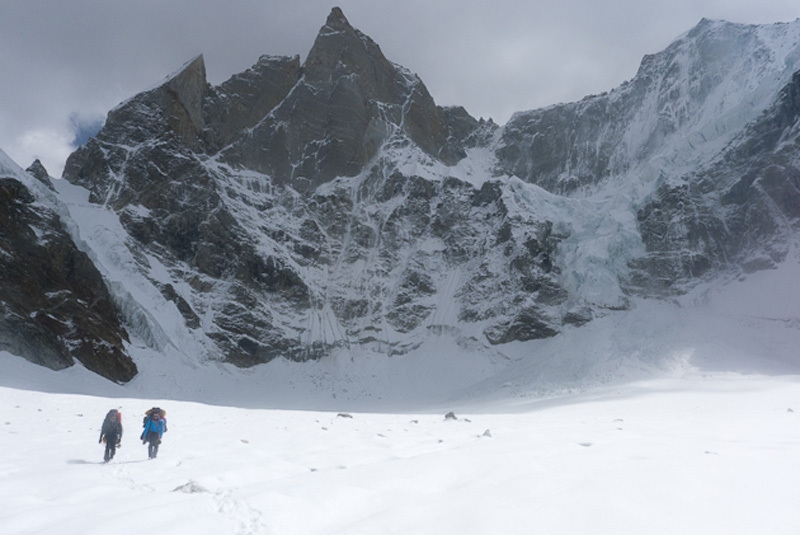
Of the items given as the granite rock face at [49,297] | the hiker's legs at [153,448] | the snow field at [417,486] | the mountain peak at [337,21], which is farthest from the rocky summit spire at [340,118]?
the snow field at [417,486]

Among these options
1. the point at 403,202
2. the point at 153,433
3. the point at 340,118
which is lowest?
the point at 153,433

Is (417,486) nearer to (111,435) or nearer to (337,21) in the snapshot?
(111,435)

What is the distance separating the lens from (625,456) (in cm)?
855

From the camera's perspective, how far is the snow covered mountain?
76.5 m

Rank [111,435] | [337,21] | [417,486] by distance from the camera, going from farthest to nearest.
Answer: [337,21] → [111,435] → [417,486]

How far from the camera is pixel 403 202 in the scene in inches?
4008

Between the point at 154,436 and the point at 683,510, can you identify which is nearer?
the point at 683,510

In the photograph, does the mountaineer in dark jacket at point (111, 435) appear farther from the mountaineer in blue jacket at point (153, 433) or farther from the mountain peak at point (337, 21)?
the mountain peak at point (337, 21)

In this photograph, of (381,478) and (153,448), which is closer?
(381,478)

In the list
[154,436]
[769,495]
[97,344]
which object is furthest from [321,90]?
[769,495]

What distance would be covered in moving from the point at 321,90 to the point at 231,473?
4482 inches

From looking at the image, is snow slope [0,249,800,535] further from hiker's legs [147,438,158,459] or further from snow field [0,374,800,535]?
hiker's legs [147,438,158,459]

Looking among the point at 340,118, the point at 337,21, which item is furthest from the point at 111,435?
the point at 337,21

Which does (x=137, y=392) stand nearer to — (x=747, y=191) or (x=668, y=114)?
(x=747, y=191)
